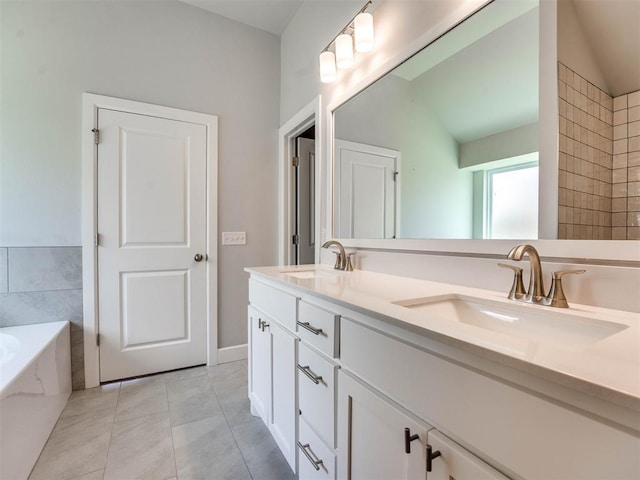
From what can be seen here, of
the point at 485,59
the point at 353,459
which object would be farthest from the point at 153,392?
the point at 485,59

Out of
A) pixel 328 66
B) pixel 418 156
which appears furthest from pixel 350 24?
pixel 418 156

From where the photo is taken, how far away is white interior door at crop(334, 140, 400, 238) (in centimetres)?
152

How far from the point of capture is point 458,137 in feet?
3.88

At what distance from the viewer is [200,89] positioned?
237 cm

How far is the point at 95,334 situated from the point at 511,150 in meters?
2.59

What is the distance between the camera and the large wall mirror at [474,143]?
0.87 m

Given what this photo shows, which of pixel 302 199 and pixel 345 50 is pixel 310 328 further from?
pixel 302 199

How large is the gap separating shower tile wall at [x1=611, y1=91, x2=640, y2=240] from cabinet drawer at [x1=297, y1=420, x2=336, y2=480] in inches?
40.7

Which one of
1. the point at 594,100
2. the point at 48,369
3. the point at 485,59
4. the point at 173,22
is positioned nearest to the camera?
the point at 594,100

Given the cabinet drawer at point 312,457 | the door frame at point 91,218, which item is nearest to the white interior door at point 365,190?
the cabinet drawer at point 312,457

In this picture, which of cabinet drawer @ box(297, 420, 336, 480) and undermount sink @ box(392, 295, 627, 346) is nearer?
undermount sink @ box(392, 295, 627, 346)

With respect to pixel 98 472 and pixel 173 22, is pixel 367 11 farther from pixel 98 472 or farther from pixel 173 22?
pixel 98 472

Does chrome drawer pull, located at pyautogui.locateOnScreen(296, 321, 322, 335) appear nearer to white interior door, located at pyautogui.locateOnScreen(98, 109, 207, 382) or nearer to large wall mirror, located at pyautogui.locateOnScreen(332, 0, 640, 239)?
large wall mirror, located at pyautogui.locateOnScreen(332, 0, 640, 239)

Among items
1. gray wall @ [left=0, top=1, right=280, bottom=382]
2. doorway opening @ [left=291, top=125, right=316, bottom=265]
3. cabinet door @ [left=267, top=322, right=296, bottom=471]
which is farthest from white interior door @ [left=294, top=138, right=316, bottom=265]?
cabinet door @ [left=267, top=322, right=296, bottom=471]
